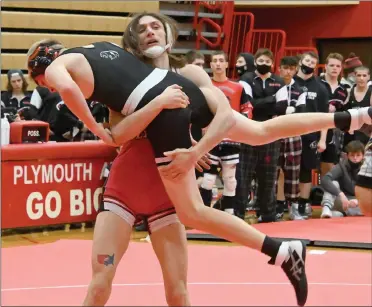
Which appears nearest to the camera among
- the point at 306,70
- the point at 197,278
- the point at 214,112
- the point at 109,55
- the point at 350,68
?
the point at 109,55

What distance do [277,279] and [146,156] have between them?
2593mm

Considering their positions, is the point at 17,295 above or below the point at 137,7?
below

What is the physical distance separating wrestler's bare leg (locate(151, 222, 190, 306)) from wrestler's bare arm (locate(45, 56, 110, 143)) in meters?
0.52

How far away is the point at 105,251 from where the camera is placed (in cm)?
397

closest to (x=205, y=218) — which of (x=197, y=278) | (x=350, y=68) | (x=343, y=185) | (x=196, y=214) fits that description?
(x=196, y=214)

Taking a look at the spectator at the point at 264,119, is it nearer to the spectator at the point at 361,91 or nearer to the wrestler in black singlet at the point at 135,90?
the spectator at the point at 361,91

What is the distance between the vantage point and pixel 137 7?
12961 mm

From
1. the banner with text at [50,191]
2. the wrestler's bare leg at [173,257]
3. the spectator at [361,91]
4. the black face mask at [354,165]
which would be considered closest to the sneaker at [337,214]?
the black face mask at [354,165]

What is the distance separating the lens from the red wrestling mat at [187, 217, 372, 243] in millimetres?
8047

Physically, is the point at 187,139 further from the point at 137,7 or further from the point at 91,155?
the point at 137,7

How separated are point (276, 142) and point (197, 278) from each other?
2769 millimetres

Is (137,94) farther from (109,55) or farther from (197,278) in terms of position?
(197,278)

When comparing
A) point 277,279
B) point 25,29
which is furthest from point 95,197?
point 25,29

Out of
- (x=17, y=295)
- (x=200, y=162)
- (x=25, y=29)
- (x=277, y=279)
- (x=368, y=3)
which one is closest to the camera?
(x=200, y=162)
